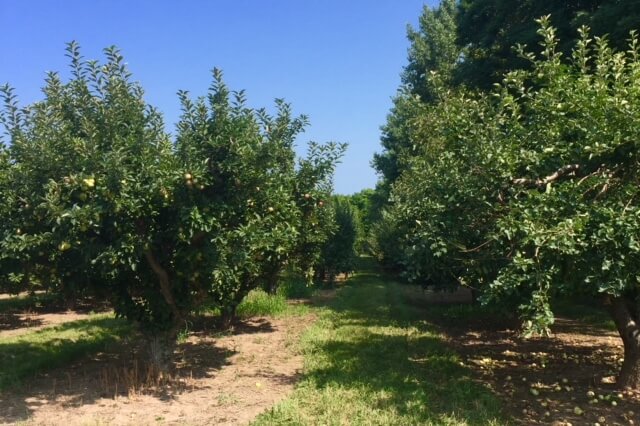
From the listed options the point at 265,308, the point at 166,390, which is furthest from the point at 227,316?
the point at 166,390

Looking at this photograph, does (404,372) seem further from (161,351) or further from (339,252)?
(339,252)

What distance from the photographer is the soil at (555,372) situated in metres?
5.32

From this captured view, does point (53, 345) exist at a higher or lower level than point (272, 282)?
lower

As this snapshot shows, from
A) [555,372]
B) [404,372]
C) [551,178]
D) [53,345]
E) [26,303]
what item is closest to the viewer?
[551,178]

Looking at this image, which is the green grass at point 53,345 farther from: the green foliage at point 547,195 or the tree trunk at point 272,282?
the green foliage at point 547,195

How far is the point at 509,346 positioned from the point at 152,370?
630 cm

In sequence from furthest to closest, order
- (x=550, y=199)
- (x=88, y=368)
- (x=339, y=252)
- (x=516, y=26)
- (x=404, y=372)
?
(x=339, y=252), (x=516, y=26), (x=88, y=368), (x=404, y=372), (x=550, y=199)

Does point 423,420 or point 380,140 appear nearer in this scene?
point 423,420

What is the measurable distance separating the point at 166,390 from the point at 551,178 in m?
5.48

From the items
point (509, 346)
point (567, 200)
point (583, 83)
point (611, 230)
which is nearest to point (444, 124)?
point (583, 83)

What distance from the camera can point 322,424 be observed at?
5211 mm

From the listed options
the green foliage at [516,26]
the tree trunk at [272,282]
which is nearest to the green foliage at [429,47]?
the green foliage at [516,26]

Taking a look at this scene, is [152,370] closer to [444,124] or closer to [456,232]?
[456,232]

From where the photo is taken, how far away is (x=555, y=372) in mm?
6953
